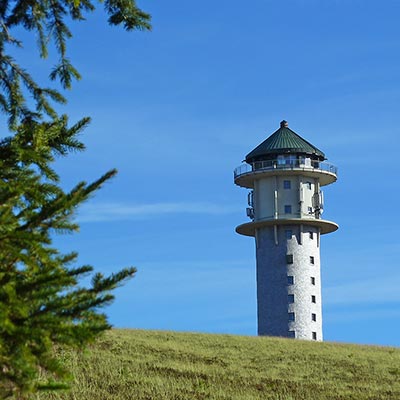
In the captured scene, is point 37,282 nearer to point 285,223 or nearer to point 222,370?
point 222,370

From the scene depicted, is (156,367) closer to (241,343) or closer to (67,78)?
(241,343)

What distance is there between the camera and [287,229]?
6650 centimetres

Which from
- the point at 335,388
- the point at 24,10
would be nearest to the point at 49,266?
the point at 24,10

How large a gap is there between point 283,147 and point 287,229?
623cm

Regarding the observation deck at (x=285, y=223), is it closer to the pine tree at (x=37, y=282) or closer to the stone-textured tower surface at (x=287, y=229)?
the stone-textured tower surface at (x=287, y=229)

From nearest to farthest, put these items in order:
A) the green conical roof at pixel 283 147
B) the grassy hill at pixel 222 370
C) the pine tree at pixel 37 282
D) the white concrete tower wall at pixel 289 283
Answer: the pine tree at pixel 37 282, the grassy hill at pixel 222 370, the white concrete tower wall at pixel 289 283, the green conical roof at pixel 283 147

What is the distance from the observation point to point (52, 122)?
8297mm

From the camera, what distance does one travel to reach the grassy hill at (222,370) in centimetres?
2492

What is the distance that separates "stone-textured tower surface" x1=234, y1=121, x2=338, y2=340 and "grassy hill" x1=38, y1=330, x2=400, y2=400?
22.0m

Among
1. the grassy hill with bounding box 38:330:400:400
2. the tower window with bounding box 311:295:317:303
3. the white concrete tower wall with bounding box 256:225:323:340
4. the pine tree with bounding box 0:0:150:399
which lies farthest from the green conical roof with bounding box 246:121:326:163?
the pine tree with bounding box 0:0:150:399

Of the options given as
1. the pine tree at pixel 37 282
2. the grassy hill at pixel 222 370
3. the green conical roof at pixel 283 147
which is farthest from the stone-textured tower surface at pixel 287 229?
the pine tree at pixel 37 282

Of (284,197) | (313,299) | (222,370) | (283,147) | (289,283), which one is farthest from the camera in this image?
(283,147)

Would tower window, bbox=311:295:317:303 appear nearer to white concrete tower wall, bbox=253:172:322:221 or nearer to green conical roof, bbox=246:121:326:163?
white concrete tower wall, bbox=253:172:322:221

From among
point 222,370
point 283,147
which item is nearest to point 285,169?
point 283,147
